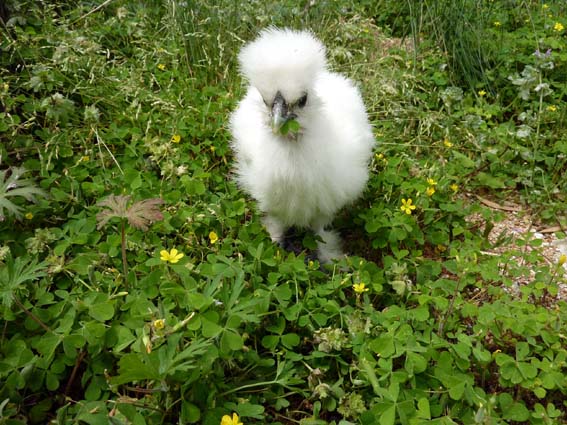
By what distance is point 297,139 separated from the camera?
95.0 inches

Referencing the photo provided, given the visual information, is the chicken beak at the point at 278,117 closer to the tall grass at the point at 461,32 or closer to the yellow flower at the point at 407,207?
the yellow flower at the point at 407,207

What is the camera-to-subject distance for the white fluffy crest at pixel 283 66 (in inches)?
88.0

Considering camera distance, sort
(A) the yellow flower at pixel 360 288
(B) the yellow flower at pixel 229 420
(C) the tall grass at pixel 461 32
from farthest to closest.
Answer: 1. (C) the tall grass at pixel 461 32
2. (A) the yellow flower at pixel 360 288
3. (B) the yellow flower at pixel 229 420

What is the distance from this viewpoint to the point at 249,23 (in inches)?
170

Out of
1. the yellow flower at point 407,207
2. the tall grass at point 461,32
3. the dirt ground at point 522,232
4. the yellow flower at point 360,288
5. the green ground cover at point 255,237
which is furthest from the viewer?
the tall grass at point 461,32

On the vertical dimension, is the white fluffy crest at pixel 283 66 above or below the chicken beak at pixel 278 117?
above

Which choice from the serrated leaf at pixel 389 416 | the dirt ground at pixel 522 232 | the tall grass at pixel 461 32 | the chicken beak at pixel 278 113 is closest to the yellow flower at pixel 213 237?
the chicken beak at pixel 278 113

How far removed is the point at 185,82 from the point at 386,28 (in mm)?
2235

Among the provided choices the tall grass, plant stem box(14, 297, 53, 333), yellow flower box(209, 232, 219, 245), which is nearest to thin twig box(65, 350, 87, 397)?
plant stem box(14, 297, 53, 333)

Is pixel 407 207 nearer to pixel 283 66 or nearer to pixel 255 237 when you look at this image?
pixel 255 237

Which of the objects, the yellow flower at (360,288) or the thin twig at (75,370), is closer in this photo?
the thin twig at (75,370)

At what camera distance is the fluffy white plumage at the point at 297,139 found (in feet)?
7.48

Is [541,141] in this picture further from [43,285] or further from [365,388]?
[43,285]

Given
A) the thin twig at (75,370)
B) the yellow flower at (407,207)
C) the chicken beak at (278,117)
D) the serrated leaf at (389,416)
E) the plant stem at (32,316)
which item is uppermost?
the chicken beak at (278,117)
